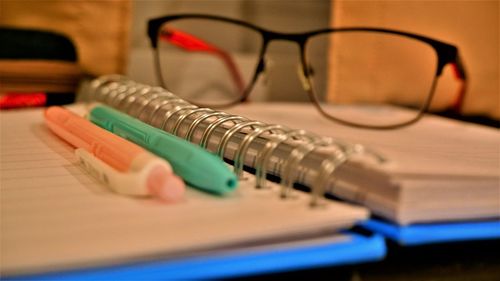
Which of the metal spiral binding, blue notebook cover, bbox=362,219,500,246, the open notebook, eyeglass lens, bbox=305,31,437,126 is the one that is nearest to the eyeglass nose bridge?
eyeglass lens, bbox=305,31,437,126

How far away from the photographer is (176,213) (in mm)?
296

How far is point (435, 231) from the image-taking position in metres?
0.31

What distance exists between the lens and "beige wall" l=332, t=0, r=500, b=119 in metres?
0.76

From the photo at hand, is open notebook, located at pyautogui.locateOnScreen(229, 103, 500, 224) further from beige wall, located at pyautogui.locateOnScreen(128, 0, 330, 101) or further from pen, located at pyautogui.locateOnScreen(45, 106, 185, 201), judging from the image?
beige wall, located at pyautogui.locateOnScreen(128, 0, 330, 101)

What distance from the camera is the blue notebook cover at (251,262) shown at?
25 centimetres

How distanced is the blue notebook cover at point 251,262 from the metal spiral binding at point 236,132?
0.11ft

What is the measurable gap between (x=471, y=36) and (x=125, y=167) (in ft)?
1.92

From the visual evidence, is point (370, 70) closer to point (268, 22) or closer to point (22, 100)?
point (268, 22)

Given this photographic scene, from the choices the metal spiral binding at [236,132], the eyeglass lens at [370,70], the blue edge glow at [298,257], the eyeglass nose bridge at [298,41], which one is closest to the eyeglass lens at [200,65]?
the eyeglass lens at [370,70]

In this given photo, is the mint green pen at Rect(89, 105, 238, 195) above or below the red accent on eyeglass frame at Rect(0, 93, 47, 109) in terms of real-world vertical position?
above

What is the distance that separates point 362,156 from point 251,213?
80 millimetres

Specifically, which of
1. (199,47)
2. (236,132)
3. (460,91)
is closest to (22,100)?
(199,47)

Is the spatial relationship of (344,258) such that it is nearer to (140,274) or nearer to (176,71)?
(140,274)

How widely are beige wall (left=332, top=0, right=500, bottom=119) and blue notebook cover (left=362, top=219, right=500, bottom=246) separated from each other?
0.48 meters
